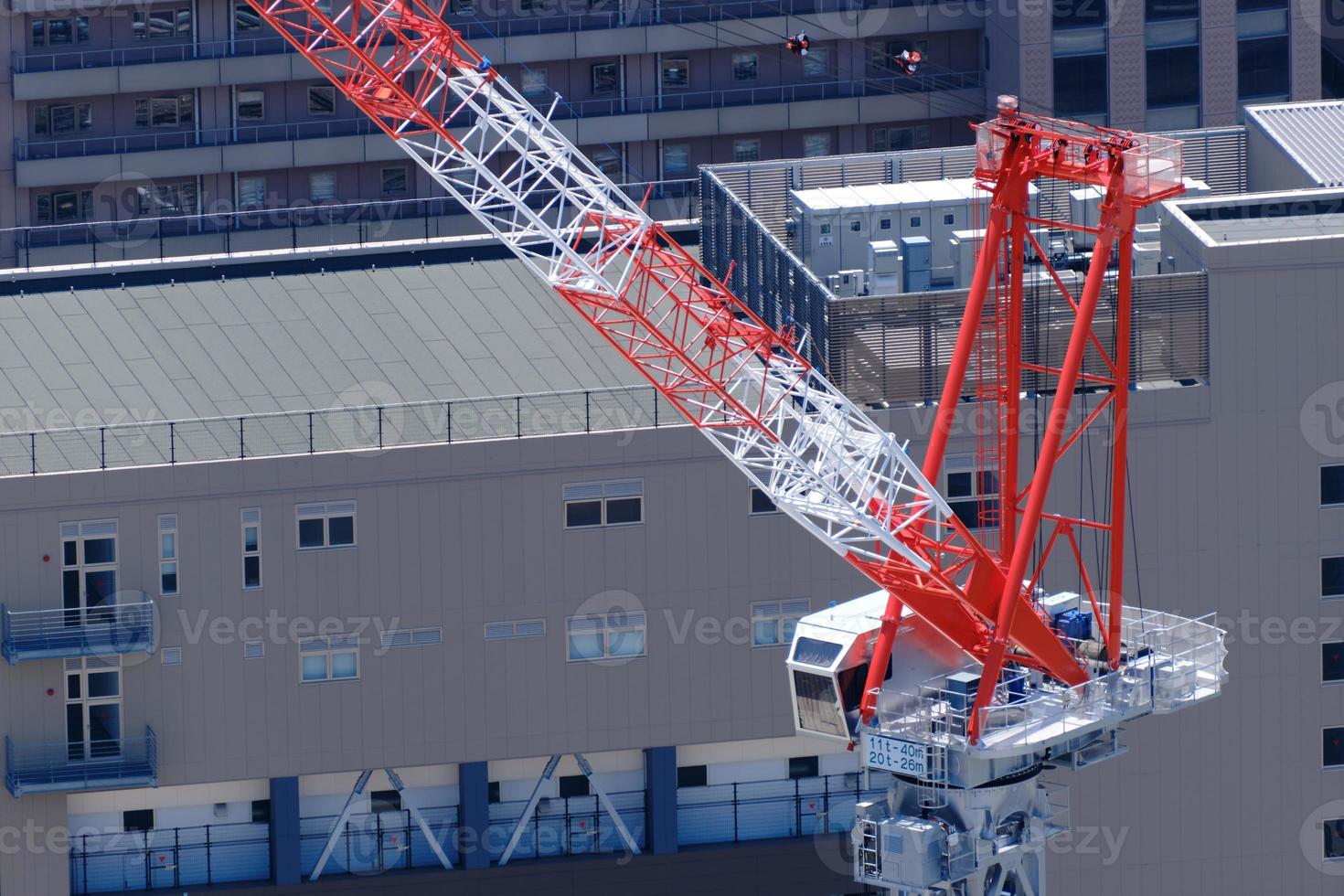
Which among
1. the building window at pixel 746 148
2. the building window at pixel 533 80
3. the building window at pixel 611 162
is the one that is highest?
the building window at pixel 533 80

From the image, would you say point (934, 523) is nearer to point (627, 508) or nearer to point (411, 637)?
point (627, 508)

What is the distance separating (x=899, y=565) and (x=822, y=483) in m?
2.61

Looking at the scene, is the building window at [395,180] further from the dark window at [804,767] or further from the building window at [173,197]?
the dark window at [804,767]

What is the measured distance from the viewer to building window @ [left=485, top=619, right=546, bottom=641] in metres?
89.3

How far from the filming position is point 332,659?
88875 millimetres

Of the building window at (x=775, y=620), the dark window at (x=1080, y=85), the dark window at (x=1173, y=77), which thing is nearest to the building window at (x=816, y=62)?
the dark window at (x=1080, y=85)

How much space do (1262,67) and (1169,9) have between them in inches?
171

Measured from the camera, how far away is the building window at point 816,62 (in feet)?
443

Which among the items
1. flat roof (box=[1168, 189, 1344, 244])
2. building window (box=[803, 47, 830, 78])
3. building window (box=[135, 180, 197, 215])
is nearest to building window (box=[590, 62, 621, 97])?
building window (box=[803, 47, 830, 78])

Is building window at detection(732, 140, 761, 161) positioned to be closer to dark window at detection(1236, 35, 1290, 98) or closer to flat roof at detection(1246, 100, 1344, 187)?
dark window at detection(1236, 35, 1290, 98)

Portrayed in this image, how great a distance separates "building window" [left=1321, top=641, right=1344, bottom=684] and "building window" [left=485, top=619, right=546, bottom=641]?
20477 millimetres

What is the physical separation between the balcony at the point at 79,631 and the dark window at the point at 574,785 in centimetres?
1187

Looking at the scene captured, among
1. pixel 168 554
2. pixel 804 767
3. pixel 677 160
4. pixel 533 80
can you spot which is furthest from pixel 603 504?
pixel 677 160

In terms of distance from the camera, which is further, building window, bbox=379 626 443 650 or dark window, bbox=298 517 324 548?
building window, bbox=379 626 443 650
